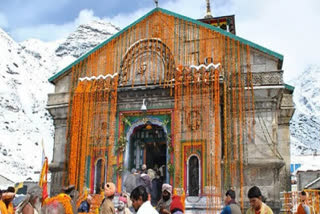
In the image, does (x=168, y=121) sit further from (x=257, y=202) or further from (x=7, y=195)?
(x=257, y=202)

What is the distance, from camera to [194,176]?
14.9m

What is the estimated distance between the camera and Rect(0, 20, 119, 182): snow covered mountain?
2361 inches

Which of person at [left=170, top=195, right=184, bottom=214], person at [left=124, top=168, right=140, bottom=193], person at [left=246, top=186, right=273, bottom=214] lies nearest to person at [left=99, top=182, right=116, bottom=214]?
person at [left=170, top=195, right=184, bottom=214]

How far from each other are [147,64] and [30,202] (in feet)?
34.9

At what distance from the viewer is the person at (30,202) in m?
6.50

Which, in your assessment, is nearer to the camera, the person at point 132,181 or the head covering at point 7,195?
the head covering at point 7,195

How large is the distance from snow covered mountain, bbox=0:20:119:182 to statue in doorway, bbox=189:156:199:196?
88.9 ft

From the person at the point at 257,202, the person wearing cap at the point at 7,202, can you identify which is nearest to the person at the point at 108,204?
the person wearing cap at the point at 7,202

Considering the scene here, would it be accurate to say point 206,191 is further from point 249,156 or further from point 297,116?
point 297,116

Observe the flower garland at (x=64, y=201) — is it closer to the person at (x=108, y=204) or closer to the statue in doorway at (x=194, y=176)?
the person at (x=108, y=204)

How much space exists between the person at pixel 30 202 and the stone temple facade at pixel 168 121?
27.5ft

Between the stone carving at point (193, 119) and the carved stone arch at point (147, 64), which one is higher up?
the carved stone arch at point (147, 64)

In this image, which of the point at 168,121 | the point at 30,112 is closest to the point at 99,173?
the point at 168,121

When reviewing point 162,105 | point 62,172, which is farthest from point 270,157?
point 62,172
